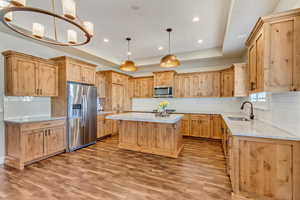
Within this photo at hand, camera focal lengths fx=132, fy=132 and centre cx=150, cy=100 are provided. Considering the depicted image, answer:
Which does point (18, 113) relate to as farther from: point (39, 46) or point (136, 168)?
point (136, 168)

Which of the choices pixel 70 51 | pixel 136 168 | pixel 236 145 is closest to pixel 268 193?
pixel 236 145

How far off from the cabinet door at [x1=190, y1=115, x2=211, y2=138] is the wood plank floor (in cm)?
137

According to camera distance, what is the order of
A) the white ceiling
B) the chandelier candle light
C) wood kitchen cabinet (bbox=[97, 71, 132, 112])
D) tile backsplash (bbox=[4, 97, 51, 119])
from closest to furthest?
the chandelier candle light, the white ceiling, tile backsplash (bbox=[4, 97, 51, 119]), wood kitchen cabinet (bbox=[97, 71, 132, 112])

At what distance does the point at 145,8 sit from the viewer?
2562 mm

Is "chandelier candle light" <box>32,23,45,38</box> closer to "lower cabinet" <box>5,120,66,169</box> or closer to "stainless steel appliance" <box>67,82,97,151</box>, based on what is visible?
"stainless steel appliance" <box>67,82,97,151</box>

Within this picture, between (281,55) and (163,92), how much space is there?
4003mm

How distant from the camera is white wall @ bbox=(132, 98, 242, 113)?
4.94m

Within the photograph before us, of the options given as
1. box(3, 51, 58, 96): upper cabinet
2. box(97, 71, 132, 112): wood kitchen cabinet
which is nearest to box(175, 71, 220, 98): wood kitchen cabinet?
box(97, 71, 132, 112): wood kitchen cabinet

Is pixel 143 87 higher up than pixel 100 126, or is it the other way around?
pixel 143 87

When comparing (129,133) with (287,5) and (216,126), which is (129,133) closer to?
(216,126)

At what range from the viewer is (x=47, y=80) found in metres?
3.48

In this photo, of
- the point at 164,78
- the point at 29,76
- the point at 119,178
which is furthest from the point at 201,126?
the point at 29,76

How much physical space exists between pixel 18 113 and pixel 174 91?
191 inches

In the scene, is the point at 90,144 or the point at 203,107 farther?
the point at 203,107
